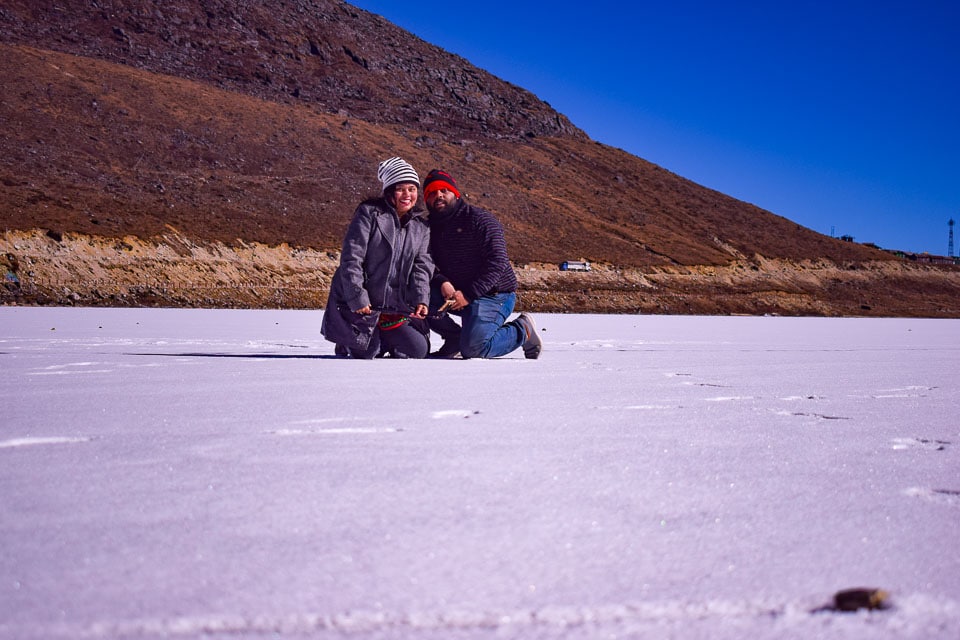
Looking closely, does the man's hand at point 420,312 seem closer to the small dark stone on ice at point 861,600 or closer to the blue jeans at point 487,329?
the blue jeans at point 487,329

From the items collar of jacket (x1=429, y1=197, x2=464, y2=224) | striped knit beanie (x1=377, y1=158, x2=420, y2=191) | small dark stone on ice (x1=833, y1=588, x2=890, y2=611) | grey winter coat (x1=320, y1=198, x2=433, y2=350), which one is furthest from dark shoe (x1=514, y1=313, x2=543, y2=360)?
small dark stone on ice (x1=833, y1=588, x2=890, y2=611)

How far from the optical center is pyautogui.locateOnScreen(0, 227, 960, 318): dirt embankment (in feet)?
73.9

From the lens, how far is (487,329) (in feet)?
17.3

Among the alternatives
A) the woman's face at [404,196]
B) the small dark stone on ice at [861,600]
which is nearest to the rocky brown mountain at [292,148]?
the woman's face at [404,196]

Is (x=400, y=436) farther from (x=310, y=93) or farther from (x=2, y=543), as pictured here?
(x=310, y=93)

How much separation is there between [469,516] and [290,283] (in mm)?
27224

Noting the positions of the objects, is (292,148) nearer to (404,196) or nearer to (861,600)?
(404,196)

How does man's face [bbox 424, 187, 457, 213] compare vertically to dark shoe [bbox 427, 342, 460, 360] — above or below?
above

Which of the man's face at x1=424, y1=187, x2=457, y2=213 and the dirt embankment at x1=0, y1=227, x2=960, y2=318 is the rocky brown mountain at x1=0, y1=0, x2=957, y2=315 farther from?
the man's face at x1=424, y1=187, x2=457, y2=213

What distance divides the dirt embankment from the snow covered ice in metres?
21.1

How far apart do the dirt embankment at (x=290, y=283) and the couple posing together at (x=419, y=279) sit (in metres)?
18.5

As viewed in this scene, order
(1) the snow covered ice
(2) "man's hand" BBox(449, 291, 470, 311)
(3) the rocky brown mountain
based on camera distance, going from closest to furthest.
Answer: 1. (1) the snow covered ice
2. (2) "man's hand" BBox(449, 291, 470, 311)
3. (3) the rocky brown mountain

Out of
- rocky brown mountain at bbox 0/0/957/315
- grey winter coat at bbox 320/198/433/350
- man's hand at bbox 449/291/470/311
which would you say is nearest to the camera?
grey winter coat at bbox 320/198/433/350

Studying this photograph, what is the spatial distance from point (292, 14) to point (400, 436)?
215ft
